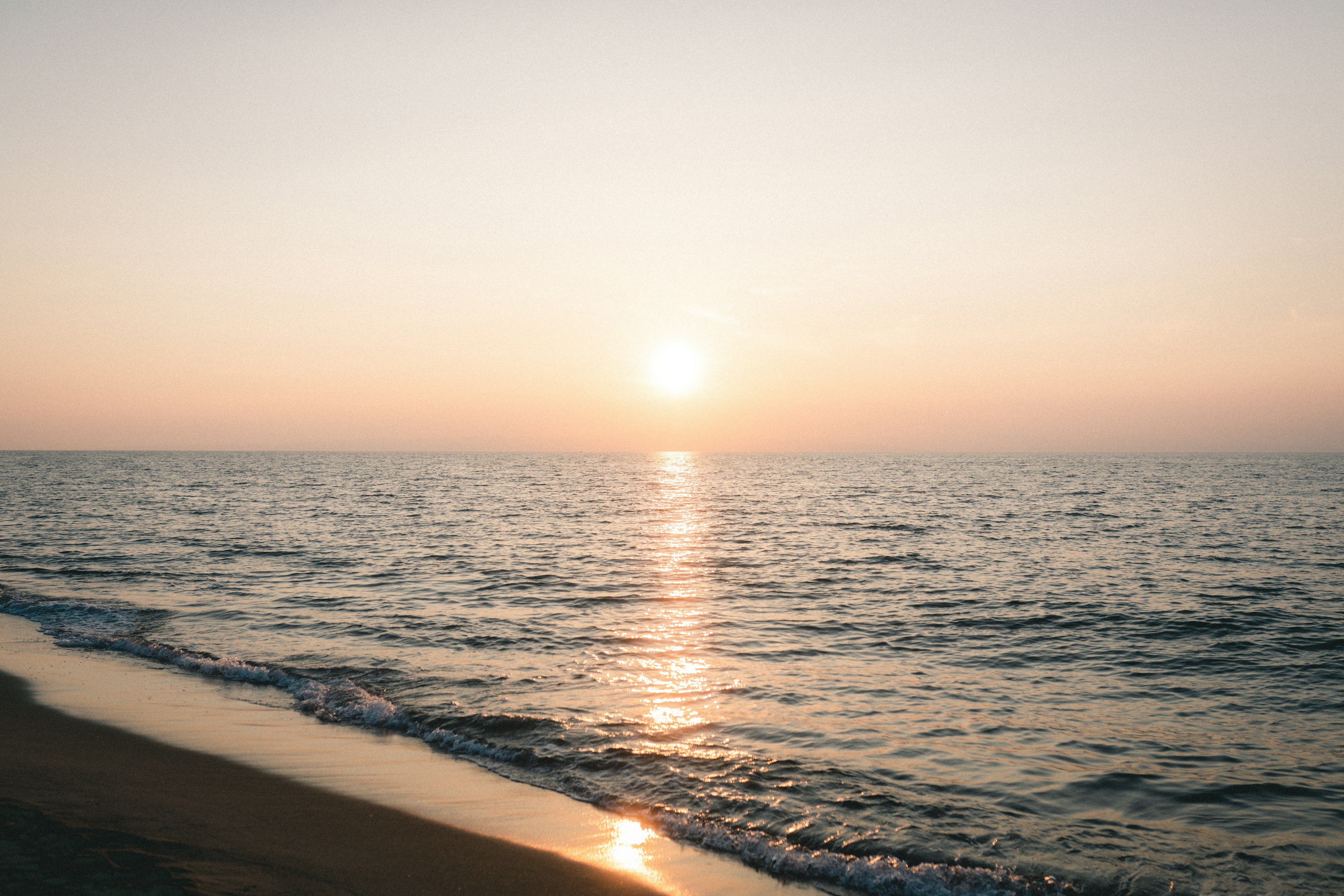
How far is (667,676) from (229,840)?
26.5 feet

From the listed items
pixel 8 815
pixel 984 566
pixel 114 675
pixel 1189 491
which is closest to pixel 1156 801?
pixel 8 815

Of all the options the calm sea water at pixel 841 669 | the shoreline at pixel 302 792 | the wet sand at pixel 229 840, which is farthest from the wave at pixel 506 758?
the wet sand at pixel 229 840

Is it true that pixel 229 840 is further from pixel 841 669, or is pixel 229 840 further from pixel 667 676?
pixel 841 669

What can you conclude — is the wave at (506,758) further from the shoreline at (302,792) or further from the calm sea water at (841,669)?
the shoreline at (302,792)

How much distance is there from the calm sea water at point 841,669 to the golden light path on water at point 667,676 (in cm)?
11

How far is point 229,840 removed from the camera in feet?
24.5

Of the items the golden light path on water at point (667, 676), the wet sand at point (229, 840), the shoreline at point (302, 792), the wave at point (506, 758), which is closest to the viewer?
the wet sand at point (229, 840)

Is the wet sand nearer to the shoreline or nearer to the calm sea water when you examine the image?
the shoreline

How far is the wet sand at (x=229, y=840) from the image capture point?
261 inches

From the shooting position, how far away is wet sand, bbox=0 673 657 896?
664 cm

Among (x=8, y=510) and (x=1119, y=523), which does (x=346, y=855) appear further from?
(x=8, y=510)

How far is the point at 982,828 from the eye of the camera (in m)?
8.41

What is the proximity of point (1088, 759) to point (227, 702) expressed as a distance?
1322 cm

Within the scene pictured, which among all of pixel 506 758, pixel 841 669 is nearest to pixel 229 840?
pixel 506 758
